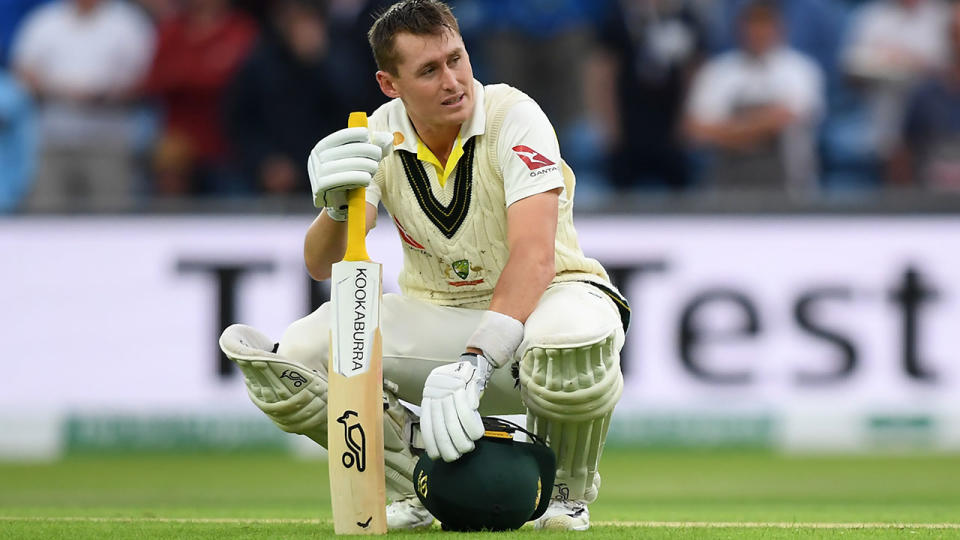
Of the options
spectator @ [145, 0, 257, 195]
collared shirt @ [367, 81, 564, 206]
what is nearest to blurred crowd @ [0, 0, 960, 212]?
spectator @ [145, 0, 257, 195]

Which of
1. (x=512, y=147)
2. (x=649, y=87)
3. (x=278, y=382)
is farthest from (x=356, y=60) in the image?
(x=278, y=382)

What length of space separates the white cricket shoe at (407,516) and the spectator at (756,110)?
6.01 meters

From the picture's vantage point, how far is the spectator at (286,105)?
10.5 meters

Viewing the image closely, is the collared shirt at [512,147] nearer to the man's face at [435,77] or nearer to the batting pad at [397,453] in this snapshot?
the man's face at [435,77]

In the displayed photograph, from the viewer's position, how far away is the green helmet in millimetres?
4461

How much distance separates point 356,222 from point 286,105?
19.9ft

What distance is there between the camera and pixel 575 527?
193 inches

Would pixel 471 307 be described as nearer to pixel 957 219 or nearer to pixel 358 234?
pixel 358 234

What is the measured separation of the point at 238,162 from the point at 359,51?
3.80 ft

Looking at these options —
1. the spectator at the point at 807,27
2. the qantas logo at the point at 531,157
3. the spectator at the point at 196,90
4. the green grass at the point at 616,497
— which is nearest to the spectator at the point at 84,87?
the spectator at the point at 196,90

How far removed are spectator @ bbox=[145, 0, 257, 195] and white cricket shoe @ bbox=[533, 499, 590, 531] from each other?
6.24m

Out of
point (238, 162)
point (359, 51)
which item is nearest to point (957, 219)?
point (359, 51)

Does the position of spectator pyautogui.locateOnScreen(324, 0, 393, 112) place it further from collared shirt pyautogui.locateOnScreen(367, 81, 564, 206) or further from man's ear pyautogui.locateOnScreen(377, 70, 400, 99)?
man's ear pyautogui.locateOnScreen(377, 70, 400, 99)

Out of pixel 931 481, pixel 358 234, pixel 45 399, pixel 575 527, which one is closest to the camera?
pixel 358 234
